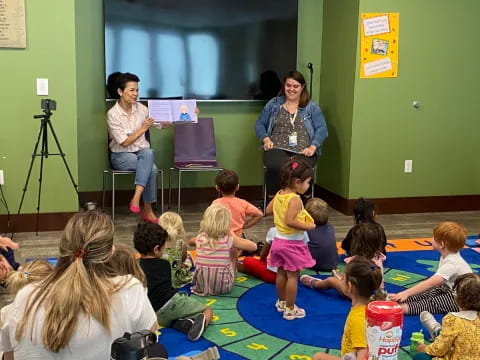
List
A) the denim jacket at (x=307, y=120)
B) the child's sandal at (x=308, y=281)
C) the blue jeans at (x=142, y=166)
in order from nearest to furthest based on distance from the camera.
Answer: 1. the child's sandal at (x=308, y=281)
2. the blue jeans at (x=142, y=166)
3. the denim jacket at (x=307, y=120)

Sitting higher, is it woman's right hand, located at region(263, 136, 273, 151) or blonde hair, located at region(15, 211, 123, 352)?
woman's right hand, located at region(263, 136, 273, 151)

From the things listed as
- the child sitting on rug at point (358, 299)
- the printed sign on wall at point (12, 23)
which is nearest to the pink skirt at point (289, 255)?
the child sitting on rug at point (358, 299)

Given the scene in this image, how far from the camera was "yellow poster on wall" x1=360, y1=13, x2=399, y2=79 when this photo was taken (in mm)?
5555

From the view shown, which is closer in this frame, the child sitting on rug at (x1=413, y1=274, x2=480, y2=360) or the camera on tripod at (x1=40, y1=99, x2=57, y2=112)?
the child sitting on rug at (x1=413, y1=274, x2=480, y2=360)

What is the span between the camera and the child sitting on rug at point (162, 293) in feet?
9.96

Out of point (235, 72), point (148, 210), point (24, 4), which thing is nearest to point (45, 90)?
point (24, 4)

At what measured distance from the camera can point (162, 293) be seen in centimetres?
307

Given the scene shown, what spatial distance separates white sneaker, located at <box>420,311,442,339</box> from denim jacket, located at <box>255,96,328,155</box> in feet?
8.56

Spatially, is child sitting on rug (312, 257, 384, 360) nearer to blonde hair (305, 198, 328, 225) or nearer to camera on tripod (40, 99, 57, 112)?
blonde hair (305, 198, 328, 225)

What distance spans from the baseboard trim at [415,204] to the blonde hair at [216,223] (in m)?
2.56

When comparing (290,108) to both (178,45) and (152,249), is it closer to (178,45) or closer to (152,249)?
(178,45)

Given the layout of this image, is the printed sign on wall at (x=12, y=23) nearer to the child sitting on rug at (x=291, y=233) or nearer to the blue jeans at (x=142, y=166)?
the blue jeans at (x=142, y=166)

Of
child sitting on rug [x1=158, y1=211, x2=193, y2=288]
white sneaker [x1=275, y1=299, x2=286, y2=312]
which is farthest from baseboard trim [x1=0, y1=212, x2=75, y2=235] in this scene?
white sneaker [x1=275, y1=299, x2=286, y2=312]

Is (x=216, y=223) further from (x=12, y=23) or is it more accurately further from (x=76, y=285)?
(x=12, y=23)
